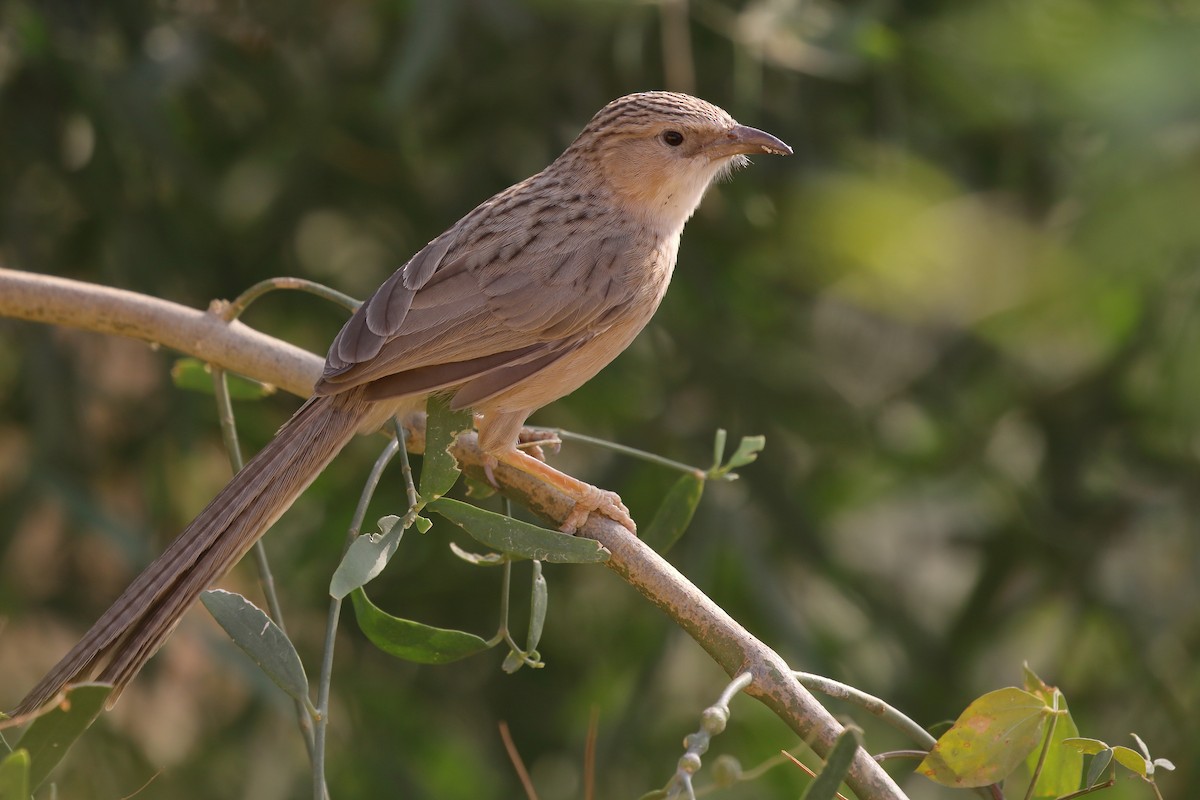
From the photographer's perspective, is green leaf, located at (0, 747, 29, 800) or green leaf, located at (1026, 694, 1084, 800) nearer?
green leaf, located at (0, 747, 29, 800)

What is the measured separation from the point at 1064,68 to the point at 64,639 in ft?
15.2

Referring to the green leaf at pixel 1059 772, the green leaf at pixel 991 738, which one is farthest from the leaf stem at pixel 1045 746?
the green leaf at pixel 1059 772

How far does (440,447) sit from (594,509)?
825mm

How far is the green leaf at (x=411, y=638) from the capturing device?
9.20 ft

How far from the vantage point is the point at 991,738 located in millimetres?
2555

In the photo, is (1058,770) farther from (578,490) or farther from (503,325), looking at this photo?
(503,325)

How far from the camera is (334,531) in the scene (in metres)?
5.47

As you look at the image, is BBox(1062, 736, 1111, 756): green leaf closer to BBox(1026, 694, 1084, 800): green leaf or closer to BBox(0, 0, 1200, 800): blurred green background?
BBox(1026, 694, 1084, 800): green leaf

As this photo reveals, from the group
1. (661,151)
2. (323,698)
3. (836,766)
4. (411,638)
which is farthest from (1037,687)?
(661,151)

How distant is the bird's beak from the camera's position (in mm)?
4180

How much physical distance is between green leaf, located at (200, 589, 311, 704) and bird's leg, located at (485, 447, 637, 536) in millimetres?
966

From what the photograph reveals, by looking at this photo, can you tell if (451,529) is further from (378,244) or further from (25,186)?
(25,186)

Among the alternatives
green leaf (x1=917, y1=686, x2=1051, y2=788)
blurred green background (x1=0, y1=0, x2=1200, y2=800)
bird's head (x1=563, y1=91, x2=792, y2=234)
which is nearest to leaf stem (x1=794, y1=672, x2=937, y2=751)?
green leaf (x1=917, y1=686, x2=1051, y2=788)

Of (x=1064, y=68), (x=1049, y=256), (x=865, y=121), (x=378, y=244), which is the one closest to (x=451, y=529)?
(x=378, y=244)
